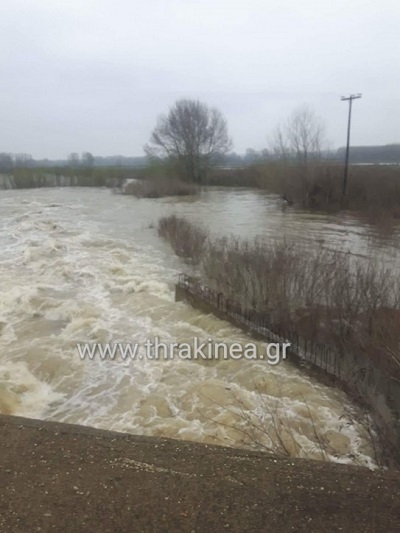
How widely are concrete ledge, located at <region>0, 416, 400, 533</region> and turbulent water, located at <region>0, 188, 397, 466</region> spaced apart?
3.82 ft

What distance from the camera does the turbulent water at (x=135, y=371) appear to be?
6.01m

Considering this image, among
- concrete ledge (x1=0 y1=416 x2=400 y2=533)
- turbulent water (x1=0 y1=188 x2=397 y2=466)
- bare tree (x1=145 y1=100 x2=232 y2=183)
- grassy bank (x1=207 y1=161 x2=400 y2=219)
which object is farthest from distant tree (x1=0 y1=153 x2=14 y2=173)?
concrete ledge (x1=0 y1=416 x2=400 y2=533)

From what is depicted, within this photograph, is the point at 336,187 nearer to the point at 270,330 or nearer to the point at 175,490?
the point at 270,330

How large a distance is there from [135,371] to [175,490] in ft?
16.9

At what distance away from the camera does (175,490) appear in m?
2.78

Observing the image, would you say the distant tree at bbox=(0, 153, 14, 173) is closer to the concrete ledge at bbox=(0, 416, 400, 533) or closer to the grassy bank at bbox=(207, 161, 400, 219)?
the grassy bank at bbox=(207, 161, 400, 219)

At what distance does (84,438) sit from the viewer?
335cm

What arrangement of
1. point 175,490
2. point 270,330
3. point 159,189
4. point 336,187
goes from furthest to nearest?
point 159,189, point 336,187, point 270,330, point 175,490

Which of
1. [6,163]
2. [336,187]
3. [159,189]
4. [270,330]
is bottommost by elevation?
[270,330]

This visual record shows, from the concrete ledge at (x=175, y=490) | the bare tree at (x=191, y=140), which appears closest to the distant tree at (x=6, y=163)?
the bare tree at (x=191, y=140)

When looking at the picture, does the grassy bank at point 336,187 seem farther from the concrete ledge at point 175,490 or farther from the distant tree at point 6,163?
the distant tree at point 6,163

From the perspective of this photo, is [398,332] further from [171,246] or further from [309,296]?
[171,246]

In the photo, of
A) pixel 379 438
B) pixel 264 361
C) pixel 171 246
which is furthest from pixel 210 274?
pixel 379 438

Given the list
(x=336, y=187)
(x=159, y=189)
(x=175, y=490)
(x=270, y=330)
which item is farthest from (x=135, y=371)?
(x=159, y=189)
